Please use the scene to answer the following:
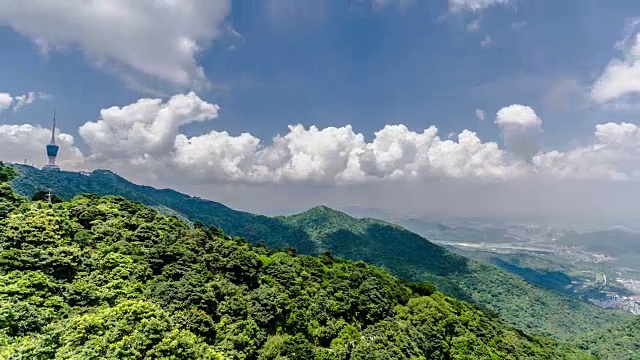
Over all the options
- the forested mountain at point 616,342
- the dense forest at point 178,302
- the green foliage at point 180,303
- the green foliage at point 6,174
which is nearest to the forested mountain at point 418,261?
the forested mountain at point 616,342

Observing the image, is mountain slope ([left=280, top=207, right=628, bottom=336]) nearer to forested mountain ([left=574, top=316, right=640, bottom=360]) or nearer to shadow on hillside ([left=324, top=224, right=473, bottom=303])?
shadow on hillside ([left=324, top=224, right=473, bottom=303])

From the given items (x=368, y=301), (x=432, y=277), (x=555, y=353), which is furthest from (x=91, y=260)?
(x=432, y=277)

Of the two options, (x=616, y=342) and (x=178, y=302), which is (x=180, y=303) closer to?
(x=178, y=302)

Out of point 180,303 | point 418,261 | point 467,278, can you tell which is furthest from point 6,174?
point 418,261

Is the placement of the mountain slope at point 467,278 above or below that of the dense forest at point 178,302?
below

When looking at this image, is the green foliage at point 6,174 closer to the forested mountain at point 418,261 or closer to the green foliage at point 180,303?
the green foliage at point 180,303

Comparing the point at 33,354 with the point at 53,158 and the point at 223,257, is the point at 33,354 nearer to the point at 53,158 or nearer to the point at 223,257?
the point at 223,257
